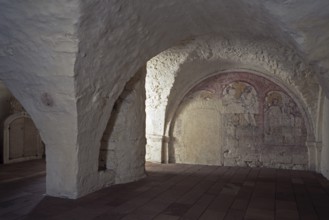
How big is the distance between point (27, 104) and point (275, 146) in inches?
218

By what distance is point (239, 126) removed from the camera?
7.44 meters

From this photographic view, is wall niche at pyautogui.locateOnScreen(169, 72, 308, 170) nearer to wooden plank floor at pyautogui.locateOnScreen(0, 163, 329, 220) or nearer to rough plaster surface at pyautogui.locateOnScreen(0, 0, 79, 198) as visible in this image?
wooden plank floor at pyautogui.locateOnScreen(0, 163, 329, 220)

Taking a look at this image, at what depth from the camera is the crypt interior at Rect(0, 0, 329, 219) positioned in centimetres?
304

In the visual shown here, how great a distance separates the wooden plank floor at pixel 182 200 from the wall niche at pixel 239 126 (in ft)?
6.22

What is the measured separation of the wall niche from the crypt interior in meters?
0.02

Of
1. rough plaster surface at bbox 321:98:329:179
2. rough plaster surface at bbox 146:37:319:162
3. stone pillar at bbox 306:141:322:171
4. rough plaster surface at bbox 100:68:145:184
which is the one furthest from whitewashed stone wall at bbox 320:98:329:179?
rough plaster surface at bbox 100:68:145:184

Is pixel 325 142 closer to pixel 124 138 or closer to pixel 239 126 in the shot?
pixel 239 126

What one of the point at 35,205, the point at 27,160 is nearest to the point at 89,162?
the point at 35,205

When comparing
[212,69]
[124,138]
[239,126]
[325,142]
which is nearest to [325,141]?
[325,142]

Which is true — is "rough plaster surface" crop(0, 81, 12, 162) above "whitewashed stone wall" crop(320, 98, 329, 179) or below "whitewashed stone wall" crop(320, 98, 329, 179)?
above

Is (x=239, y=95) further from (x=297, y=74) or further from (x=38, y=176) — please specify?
(x=38, y=176)

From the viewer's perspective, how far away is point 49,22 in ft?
9.47

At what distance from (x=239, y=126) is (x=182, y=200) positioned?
4108 mm

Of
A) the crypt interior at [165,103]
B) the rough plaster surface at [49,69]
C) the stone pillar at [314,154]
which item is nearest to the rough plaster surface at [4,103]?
the crypt interior at [165,103]
